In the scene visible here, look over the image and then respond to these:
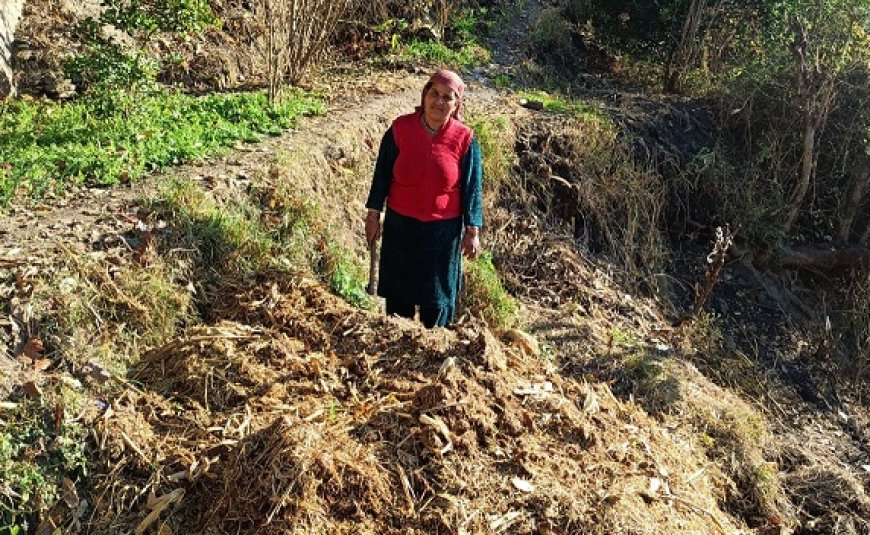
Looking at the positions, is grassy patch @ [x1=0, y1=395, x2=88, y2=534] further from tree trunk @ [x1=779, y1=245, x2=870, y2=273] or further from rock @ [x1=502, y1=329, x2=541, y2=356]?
tree trunk @ [x1=779, y1=245, x2=870, y2=273]

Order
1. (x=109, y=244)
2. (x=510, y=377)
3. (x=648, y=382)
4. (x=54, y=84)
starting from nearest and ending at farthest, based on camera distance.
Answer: (x=510, y=377) < (x=109, y=244) < (x=648, y=382) < (x=54, y=84)

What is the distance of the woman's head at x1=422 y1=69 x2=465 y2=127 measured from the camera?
3.58 meters

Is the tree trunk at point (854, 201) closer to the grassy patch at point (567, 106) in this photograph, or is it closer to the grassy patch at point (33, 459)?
the grassy patch at point (567, 106)

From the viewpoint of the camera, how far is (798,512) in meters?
4.67

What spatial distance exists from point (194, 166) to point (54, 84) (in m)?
1.82

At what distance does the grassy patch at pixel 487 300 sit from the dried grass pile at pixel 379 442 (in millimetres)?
1371

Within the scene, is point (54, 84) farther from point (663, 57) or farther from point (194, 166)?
point (663, 57)

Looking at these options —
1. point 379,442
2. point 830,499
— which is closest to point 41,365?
point 379,442

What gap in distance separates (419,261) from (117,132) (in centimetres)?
236

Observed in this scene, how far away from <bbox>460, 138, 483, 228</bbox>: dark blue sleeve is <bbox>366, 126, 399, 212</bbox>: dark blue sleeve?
375mm

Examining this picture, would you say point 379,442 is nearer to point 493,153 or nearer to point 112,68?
point 112,68

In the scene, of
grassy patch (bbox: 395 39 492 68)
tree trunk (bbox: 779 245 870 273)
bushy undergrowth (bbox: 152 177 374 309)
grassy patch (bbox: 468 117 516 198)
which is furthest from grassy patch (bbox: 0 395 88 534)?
tree trunk (bbox: 779 245 870 273)

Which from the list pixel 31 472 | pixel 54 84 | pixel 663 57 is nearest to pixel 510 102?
pixel 663 57

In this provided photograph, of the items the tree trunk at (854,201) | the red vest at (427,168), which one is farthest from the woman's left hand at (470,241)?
the tree trunk at (854,201)
